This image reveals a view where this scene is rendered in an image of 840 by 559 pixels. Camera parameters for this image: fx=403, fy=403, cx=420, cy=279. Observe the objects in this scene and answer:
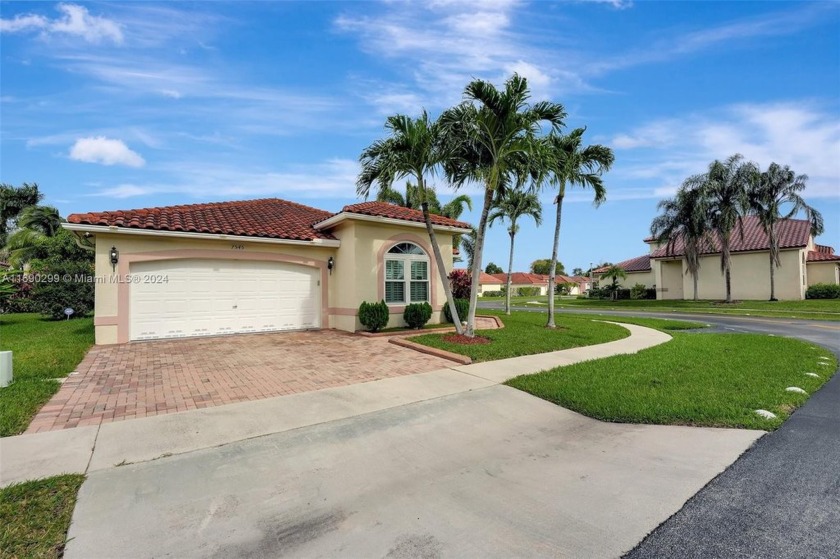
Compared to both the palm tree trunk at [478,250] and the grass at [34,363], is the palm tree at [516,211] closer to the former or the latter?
the palm tree trunk at [478,250]

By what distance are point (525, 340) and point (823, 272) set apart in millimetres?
37643

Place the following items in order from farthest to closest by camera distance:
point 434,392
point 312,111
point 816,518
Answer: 1. point 312,111
2. point 434,392
3. point 816,518

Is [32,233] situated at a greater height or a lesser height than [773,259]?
greater

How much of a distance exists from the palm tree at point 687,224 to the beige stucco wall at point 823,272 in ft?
27.7

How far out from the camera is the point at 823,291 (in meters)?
30.4

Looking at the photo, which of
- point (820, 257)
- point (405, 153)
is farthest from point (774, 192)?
point (405, 153)

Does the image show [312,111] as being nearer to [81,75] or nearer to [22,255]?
[81,75]

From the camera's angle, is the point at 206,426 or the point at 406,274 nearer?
the point at 206,426

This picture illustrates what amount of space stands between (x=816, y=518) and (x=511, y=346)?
22.6ft

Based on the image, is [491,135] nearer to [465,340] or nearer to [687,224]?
[465,340]

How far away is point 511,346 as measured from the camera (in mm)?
Answer: 9836

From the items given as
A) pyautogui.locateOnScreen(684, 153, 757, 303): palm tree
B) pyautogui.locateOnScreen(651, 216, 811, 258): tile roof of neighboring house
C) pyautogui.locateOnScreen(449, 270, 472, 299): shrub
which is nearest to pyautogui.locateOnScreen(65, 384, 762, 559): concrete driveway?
pyautogui.locateOnScreen(449, 270, 472, 299): shrub

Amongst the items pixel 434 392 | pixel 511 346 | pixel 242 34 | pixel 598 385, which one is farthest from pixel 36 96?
pixel 598 385

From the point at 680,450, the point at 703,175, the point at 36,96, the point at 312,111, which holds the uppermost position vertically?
the point at 703,175
